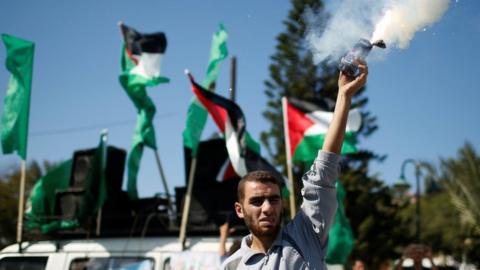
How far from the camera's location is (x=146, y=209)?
8.11m

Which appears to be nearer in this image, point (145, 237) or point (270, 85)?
point (145, 237)

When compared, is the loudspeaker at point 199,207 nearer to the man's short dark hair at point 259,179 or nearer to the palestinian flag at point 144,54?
the palestinian flag at point 144,54

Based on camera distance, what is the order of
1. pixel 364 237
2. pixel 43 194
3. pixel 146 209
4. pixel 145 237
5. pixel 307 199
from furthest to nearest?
pixel 364 237 < pixel 43 194 < pixel 146 209 < pixel 145 237 < pixel 307 199

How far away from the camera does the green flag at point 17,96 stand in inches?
365

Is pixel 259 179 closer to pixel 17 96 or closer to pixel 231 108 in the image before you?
pixel 231 108

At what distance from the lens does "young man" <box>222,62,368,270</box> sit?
2.23 m

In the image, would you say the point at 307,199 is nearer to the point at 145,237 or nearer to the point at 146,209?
the point at 145,237

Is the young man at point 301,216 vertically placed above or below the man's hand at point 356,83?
below

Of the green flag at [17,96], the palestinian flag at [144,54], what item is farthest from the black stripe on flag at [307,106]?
the green flag at [17,96]

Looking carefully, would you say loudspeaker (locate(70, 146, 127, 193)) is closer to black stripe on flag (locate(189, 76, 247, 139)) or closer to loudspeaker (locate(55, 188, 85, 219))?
loudspeaker (locate(55, 188, 85, 219))

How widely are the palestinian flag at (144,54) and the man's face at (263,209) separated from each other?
764 centimetres

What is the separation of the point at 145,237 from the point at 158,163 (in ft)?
10.9

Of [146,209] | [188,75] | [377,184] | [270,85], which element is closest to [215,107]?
[188,75]

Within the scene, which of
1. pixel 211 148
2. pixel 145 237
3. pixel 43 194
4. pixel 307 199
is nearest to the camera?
pixel 307 199
